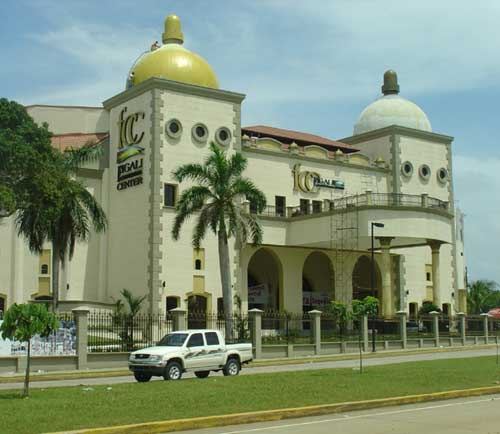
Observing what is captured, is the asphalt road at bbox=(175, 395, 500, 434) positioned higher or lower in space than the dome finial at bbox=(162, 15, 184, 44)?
lower

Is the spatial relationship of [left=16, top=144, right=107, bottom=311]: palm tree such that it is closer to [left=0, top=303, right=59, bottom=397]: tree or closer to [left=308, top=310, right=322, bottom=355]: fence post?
[left=308, top=310, right=322, bottom=355]: fence post

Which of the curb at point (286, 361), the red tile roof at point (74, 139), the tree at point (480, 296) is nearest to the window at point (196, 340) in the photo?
the curb at point (286, 361)

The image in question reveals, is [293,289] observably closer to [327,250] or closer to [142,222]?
[327,250]

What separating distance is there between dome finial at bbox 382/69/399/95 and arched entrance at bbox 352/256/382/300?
16.2m

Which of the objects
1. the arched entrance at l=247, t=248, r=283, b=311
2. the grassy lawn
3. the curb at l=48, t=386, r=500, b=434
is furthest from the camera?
the arched entrance at l=247, t=248, r=283, b=311

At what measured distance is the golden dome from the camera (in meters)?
53.1

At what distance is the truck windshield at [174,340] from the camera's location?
1021 inches

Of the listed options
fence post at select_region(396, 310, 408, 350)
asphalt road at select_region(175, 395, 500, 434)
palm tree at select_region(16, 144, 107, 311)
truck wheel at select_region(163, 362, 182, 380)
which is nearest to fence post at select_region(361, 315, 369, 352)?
fence post at select_region(396, 310, 408, 350)

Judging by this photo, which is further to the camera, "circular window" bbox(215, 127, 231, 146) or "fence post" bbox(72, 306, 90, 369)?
"circular window" bbox(215, 127, 231, 146)

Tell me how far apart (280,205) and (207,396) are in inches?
1546

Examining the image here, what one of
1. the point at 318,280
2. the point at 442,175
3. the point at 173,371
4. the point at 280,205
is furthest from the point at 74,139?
the point at 173,371

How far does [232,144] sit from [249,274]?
40.5ft

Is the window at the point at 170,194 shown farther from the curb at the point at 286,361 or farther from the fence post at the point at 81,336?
the fence post at the point at 81,336

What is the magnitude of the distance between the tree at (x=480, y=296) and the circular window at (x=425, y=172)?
40465 mm
